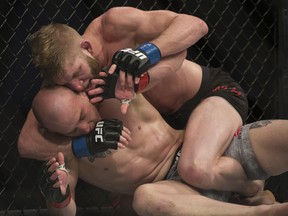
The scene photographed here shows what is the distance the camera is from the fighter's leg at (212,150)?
1.77 m

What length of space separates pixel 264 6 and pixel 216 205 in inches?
52.8

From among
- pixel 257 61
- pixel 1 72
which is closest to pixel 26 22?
pixel 1 72

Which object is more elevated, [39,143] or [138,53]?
[138,53]

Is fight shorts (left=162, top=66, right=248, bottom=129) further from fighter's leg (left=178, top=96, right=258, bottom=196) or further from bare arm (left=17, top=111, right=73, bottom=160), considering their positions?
bare arm (left=17, top=111, right=73, bottom=160)

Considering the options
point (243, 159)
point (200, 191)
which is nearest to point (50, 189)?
point (200, 191)

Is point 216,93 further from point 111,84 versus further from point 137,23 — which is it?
point 111,84

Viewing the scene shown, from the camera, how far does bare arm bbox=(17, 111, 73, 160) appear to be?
5.86ft

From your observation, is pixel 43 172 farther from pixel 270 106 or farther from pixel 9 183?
pixel 270 106

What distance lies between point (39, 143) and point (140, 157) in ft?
1.06

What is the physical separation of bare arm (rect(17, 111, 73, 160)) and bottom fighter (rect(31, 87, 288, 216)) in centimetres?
3

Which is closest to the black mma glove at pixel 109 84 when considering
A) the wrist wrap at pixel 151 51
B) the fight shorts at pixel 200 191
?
the wrist wrap at pixel 151 51

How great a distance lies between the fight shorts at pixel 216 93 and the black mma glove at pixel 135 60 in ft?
1.06

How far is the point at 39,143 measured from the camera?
5.90 feet

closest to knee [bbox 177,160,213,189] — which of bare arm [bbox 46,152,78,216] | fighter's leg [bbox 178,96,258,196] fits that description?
fighter's leg [bbox 178,96,258,196]
